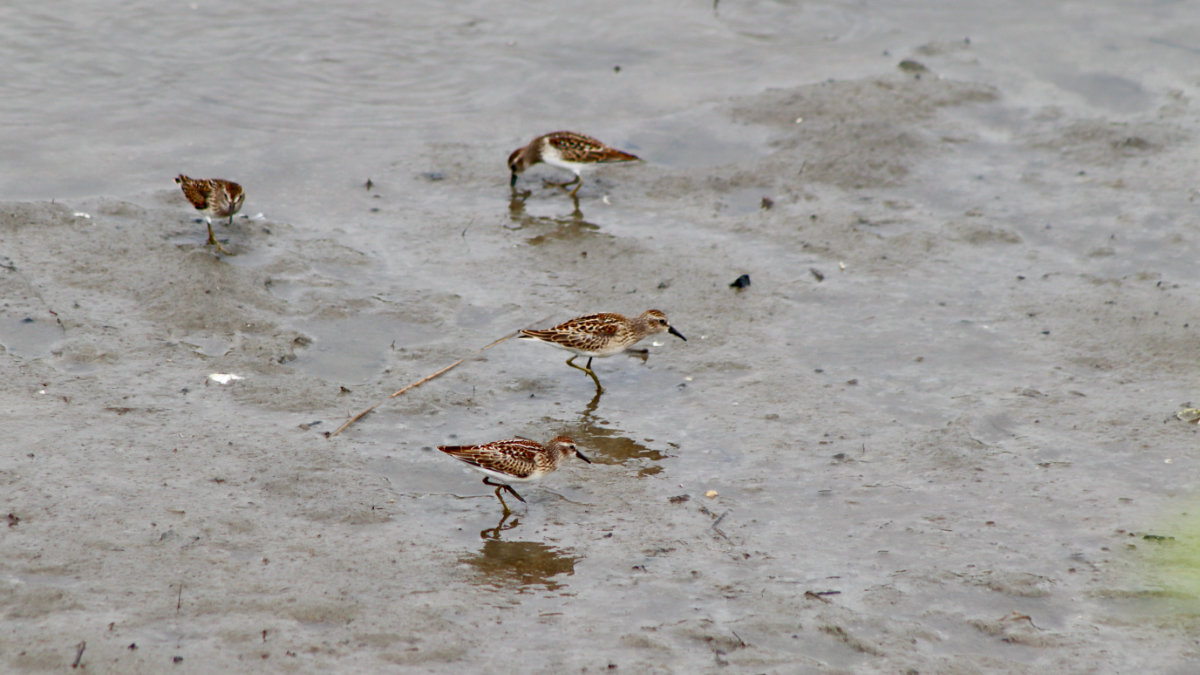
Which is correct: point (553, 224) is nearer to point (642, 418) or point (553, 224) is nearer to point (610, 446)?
point (642, 418)

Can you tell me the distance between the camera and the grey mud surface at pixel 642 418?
21.6 feet

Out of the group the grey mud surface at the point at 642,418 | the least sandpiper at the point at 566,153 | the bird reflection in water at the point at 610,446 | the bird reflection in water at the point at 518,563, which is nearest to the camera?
the grey mud surface at the point at 642,418

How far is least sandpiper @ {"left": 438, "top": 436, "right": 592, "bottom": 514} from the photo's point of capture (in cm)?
750

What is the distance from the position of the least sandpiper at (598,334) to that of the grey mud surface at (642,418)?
1.30 ft

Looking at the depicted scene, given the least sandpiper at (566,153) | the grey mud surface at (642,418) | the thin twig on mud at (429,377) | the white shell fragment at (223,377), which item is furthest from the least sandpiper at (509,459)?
the least sandpiper at (566,153)

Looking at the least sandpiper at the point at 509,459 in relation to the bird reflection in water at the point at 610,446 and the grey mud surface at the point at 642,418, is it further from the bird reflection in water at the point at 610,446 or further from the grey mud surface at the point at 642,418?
the bird reflection in water at the point at 610,446

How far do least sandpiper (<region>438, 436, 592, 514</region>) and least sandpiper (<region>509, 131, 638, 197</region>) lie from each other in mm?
5281

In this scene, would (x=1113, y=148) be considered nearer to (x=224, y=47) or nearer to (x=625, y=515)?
(x=625, y=515)

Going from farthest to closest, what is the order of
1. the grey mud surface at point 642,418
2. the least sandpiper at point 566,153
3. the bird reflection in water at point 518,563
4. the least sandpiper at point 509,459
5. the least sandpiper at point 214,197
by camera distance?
the least sandpiper at point 566,153 → the least sandpiper at point 214,197 → the least sandpiper at point 509,459 → the bird reflection in water at point 518,563 → the grey mud surface at point 642,418

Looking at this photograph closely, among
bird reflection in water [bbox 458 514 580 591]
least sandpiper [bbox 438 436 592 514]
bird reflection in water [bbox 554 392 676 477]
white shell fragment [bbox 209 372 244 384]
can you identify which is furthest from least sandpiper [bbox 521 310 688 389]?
white shell fragment [bbox 209 372 244 384]

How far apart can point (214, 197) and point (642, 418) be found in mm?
4481

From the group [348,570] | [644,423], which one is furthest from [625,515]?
[348,570]

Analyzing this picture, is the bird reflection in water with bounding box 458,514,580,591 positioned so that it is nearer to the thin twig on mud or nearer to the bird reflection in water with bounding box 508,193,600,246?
the thin twig on mud

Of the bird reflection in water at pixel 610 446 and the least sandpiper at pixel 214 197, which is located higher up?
the least sandpiper at pixel 214 197
